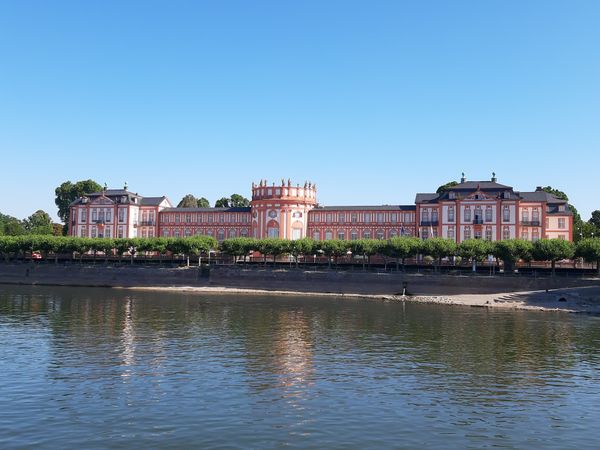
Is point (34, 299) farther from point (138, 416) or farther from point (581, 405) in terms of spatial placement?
point (581, 405)

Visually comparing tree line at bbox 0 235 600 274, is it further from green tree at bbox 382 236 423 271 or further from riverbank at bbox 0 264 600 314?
riverbank at bbox 0 264 600 314

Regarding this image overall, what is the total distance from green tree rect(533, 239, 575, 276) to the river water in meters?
22.2

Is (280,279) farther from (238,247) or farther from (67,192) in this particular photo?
(67,192)

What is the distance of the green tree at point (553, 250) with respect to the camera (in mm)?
69938

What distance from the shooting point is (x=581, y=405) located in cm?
2416

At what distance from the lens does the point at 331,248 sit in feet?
270

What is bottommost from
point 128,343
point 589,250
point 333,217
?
point 128,343

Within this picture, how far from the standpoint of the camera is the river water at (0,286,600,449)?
1997cm

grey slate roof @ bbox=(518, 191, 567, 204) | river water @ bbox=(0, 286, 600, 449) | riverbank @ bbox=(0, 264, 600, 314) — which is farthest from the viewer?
grey slate roof @ bbox=(518, 191, 567, 204)

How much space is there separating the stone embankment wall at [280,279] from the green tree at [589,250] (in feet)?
10.1

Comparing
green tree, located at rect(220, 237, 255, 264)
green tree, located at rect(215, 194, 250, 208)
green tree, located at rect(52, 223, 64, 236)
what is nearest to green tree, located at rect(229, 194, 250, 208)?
green tree, located at rect(215, 194, 250, 208)

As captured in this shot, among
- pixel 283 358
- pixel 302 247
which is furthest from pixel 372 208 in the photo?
pixel 283 358

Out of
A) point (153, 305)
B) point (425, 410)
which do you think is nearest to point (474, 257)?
point (153, 305)

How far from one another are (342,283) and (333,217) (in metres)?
21.9
